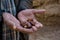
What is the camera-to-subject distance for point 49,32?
7.52 ft

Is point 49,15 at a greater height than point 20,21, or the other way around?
point 20,21

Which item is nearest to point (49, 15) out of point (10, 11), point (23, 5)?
point (23, 5)

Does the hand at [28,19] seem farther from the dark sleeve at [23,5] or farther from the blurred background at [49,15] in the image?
the blurred background at [49,15]

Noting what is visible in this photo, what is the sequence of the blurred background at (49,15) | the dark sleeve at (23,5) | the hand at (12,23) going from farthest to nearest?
the blurred background at (49,15), the dark sleeve at (23,5), the hand at (12,23)

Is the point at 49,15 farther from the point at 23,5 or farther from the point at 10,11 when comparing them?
the point at 10,11

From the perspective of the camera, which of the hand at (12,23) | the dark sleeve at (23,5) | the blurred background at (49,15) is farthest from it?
the blurred background at (49,15)

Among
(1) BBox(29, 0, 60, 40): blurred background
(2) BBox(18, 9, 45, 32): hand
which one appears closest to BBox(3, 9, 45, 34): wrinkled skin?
(2) BBox(18, 9, 45, 32): hand

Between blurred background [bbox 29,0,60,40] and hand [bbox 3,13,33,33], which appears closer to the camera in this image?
hand [bbox 3,13,33,33]

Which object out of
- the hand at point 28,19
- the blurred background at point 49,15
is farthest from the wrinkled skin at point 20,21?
the blurred background at point 49,15

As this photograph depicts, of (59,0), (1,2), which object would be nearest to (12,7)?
(1,2)

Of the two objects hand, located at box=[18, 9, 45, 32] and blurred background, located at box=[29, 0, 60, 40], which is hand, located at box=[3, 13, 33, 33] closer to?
hand, located at box=[18, 9, 45, 32]

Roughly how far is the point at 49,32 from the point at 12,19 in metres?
1.53

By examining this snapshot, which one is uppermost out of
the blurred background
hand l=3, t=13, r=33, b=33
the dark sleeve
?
the dark sleeve

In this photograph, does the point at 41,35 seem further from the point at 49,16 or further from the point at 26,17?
the point at 26,17
